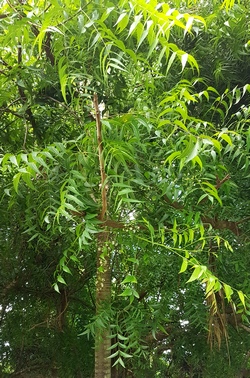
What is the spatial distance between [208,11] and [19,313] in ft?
5.07

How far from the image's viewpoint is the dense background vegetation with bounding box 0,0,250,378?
0.85 metres

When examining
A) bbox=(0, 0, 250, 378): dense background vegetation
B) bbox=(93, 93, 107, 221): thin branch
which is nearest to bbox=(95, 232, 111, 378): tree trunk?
bbox=(0, 0, 250, 378): dense background vegetation

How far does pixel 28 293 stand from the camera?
1923 mm

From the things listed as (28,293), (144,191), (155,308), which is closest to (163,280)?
(155,308)

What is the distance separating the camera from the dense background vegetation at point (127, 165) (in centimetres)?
85

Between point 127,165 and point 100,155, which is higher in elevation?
point 100,155

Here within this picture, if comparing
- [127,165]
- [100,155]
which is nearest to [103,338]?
[127,165]

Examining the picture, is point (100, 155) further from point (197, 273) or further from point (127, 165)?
point (197, 273)

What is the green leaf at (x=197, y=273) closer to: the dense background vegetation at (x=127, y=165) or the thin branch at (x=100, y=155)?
the dense background vegetation at (x=127, y=165)

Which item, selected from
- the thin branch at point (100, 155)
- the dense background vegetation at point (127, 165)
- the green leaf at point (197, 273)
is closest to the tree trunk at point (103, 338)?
the dense background vegetation at point (127, 165)

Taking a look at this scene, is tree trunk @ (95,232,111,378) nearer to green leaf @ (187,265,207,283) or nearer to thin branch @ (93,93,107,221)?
thin branch @ (93,93,107,221)

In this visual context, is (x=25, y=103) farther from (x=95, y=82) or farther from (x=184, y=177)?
(x=184, y=177)

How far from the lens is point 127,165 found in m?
0.98

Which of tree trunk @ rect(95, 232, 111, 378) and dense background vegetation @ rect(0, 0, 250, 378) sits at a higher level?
dense background vegetation @ rect(0, 0, 250, 378)
